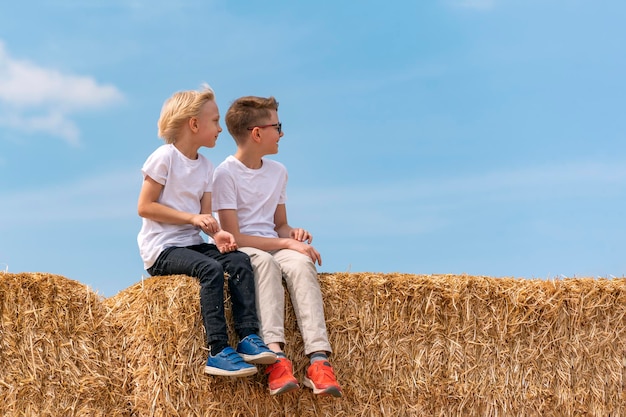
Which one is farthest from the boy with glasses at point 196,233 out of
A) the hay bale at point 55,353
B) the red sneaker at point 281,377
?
the hay bale at point 55,353

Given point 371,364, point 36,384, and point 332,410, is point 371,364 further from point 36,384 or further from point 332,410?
point 36,384

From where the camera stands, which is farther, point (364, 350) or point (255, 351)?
point (364, 350)

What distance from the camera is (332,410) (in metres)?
4.21

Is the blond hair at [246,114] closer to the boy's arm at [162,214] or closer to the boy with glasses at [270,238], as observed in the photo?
the boy with glasses at [270,238]

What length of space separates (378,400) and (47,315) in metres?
1.82

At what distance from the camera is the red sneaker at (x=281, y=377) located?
381cm

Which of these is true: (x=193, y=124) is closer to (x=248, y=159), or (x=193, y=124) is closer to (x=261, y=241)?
(x=248, y=159)

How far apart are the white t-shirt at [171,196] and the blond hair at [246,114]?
1.28 ft

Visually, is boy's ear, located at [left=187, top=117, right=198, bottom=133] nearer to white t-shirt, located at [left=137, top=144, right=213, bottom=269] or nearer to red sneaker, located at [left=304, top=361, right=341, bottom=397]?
white t-shirt, located at [left=137, top=144, right=213, bottom=269]

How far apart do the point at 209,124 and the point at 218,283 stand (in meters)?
0.96

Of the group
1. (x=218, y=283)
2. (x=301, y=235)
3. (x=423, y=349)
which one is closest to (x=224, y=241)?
(x=218, y=283)

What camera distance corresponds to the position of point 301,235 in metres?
4.51

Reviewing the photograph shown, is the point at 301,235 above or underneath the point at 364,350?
above

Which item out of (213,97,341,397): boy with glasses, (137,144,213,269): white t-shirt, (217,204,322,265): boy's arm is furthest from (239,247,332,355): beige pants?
(137,144,213,269): white t-shirt
